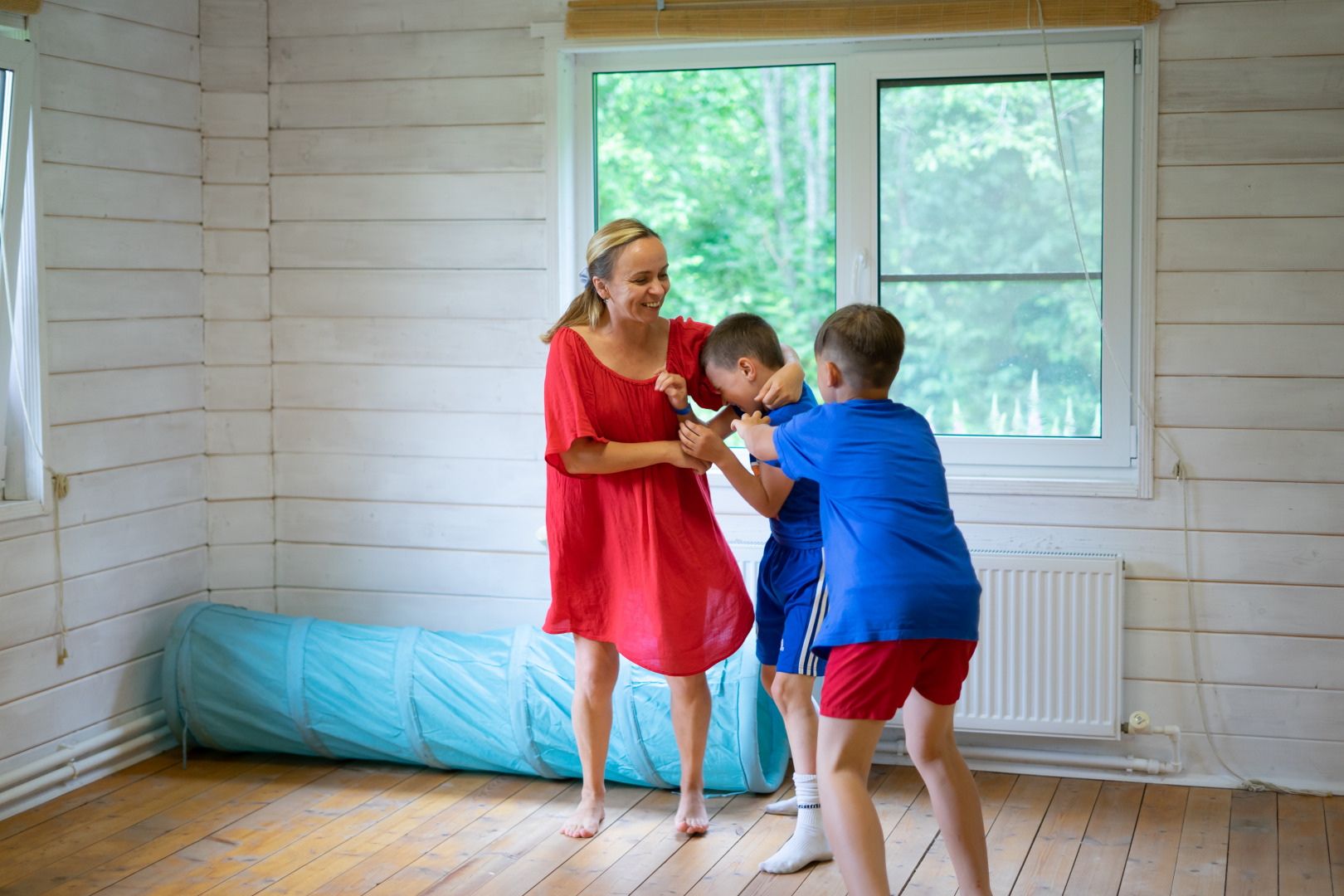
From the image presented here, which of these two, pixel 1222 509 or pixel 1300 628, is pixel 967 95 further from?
pixel 1300 628

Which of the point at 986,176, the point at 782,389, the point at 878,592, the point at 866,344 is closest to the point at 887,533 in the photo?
the point at 878,592

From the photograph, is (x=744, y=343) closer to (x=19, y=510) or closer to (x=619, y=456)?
(x=619, y=456)

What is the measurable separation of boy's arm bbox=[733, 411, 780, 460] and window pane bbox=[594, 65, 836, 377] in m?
1.21

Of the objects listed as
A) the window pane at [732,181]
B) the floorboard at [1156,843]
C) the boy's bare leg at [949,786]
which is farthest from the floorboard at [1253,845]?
the window pane at [732,181]

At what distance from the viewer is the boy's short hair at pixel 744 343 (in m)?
2.58

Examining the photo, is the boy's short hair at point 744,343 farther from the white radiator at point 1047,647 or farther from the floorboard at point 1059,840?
the floorboard at point 1059,840

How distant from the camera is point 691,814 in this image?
2.86 metres

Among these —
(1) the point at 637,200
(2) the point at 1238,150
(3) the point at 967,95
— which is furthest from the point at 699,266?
(2) the point at 1238,150

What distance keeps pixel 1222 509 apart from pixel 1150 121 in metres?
1.03

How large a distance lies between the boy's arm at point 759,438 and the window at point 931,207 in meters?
1.14

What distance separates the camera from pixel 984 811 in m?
3.02

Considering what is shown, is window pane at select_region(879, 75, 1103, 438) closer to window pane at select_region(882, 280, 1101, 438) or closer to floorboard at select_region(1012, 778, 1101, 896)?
window pane at select_region(882, 280, 1101, 438)

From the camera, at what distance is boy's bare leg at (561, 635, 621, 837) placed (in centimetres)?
281

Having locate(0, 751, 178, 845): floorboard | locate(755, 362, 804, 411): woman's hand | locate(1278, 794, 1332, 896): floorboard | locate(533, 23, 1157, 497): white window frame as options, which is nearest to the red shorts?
locate(755, 362, 804, 411): woman's hand
